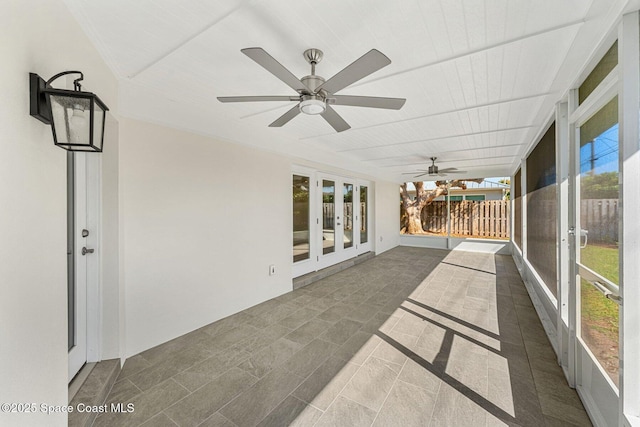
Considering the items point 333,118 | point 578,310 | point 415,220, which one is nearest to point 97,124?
point 333,118

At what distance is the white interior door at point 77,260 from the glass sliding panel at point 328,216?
149 inches

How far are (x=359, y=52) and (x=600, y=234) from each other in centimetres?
201

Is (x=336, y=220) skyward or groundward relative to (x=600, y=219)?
groundward

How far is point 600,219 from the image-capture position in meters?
1.63

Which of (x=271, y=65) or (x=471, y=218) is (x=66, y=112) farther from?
(x=471, y=218)

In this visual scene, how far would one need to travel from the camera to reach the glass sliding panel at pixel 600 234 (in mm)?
1456

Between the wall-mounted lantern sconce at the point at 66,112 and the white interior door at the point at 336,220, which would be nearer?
the wall-mounted lantern sconce at the point at 66,112

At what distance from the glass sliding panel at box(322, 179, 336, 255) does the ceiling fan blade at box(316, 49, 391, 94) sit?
350 centimetres

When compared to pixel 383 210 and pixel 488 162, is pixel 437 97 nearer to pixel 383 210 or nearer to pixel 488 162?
pixel 488 162

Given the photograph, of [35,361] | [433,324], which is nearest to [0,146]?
[35,361]

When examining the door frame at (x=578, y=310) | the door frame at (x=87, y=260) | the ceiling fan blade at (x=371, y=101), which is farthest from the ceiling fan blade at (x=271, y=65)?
the door frame at (x=578, y=310)

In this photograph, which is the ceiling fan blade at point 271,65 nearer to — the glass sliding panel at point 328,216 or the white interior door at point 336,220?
the white interior door at point 336,220

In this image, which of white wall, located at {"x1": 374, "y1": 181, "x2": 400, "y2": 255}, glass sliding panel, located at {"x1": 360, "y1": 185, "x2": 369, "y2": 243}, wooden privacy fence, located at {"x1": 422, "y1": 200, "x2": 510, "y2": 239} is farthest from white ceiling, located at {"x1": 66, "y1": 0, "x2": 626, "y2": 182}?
wooden privacy fence, located at {"x1": 422, "y1": 200, "x2": 510, "y2": 239}

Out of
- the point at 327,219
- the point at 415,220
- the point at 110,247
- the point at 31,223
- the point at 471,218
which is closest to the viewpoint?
the point at 31,223
